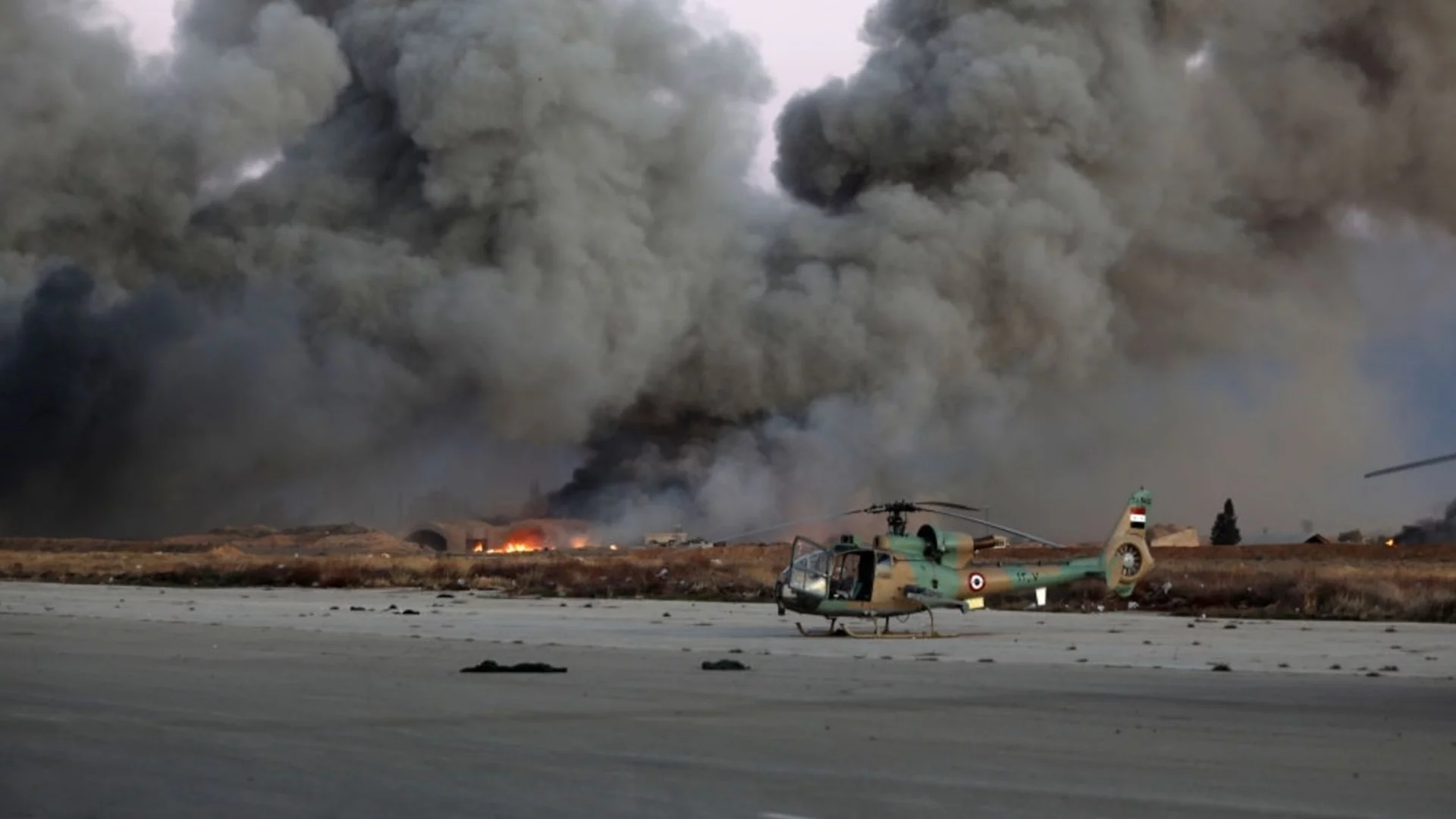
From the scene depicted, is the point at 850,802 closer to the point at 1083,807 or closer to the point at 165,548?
the point at 1083,807

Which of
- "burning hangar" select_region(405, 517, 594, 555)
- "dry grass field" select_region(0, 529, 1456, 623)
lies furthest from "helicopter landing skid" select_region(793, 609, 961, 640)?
"burning hangar" select_region(405, 517, 594, 555)

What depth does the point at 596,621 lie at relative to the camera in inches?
1283

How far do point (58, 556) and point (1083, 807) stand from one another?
275ft

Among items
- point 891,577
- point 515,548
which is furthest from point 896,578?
point 515,548

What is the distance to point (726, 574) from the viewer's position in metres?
50.4

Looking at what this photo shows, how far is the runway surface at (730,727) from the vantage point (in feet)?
33.8

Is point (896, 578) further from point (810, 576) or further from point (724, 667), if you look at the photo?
point (724, 667)

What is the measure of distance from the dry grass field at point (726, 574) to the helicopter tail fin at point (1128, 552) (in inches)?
76.7

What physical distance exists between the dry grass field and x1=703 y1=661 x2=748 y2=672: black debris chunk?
41.5ft

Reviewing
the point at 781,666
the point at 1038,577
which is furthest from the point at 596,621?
the point at 781,666

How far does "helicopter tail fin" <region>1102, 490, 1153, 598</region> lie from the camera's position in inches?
1307

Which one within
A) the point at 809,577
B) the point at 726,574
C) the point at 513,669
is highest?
the point at 726,574

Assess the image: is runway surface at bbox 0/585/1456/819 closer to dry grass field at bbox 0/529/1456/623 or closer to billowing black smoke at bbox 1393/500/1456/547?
dry grass field at bbox 0/529/1456/623

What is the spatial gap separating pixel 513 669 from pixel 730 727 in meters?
6.67
